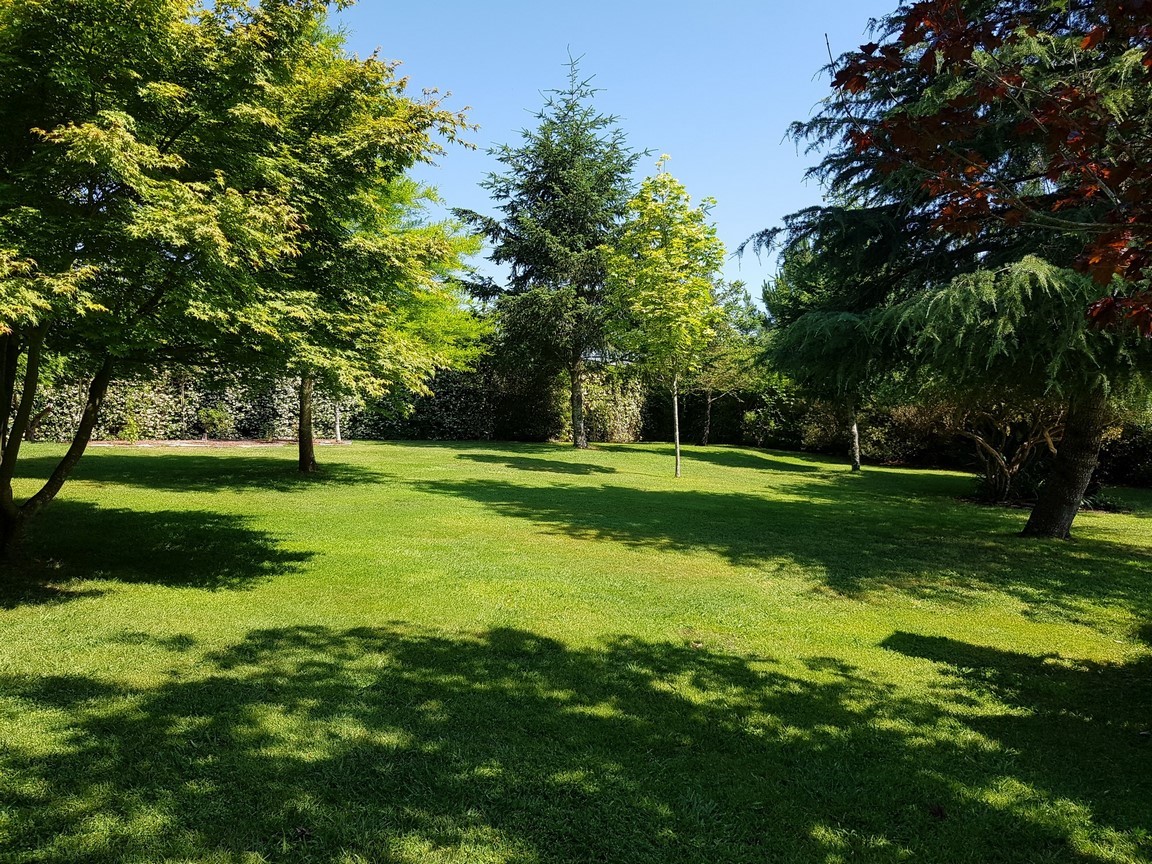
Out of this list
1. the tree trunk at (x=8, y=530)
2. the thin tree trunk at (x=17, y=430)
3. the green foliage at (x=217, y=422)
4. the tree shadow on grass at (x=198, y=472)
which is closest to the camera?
the thin tree trunk at (x=17, y=430)

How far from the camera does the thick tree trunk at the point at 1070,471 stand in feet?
28.9

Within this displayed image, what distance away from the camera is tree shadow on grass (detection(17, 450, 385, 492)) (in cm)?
1112

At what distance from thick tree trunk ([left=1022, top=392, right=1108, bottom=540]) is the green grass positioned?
786 mm

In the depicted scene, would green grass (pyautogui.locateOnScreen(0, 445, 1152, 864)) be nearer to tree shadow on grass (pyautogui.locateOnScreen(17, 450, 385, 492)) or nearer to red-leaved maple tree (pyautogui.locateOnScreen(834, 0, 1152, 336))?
red-leaved maple tree (pyautogui.locateOnScreen(834, 0, 1152, 336))

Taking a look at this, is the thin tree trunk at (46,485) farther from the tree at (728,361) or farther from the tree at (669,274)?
the tree at (728,361)

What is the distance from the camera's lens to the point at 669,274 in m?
16.3

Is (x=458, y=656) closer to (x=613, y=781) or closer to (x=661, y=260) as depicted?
(x=613, y=781)

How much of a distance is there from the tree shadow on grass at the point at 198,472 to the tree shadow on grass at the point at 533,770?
26.3 ft

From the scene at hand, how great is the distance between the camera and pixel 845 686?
4.20 m

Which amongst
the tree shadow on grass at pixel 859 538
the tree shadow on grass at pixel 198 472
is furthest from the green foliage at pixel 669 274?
the tree shadow on grass at pixel 198 472

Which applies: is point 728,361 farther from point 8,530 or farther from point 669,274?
point 8,530

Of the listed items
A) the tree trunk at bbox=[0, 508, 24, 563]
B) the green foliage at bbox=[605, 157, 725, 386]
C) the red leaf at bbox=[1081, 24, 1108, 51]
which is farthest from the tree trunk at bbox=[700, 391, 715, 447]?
the red leaf at bbox=[1081, 24, 1108, 51]

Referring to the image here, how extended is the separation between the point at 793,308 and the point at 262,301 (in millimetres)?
8104

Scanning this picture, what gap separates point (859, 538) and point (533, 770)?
7.62 meters
